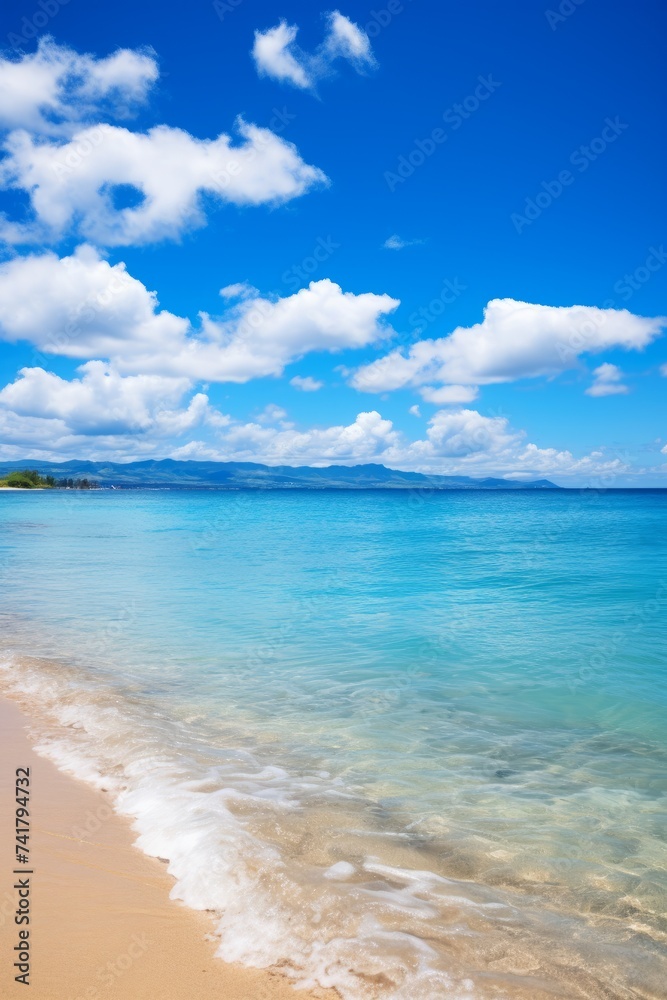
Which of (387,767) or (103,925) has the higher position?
(103,925)

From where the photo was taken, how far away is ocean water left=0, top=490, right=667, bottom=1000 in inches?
167

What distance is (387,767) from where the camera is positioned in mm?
7523

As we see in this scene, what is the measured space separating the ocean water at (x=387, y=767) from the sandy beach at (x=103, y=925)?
20cm

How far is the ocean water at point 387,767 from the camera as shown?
14.0 ft

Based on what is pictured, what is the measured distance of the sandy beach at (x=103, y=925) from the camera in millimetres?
3668

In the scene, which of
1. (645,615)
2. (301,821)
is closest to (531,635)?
(645,615)

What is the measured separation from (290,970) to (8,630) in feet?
43.9

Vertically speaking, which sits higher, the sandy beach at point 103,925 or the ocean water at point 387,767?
the sandy beach at point 103,925

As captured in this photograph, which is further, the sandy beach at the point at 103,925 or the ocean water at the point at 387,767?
the ocean water at the point at 387,767

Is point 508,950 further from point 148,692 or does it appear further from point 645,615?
point 645,615

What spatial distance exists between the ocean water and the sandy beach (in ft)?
0.67

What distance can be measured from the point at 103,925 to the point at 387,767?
4.06 m

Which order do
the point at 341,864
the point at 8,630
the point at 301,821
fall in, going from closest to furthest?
the point at 341,864 → the point at 301,821 → the point at 8,630

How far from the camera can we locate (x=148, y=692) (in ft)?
34.1
